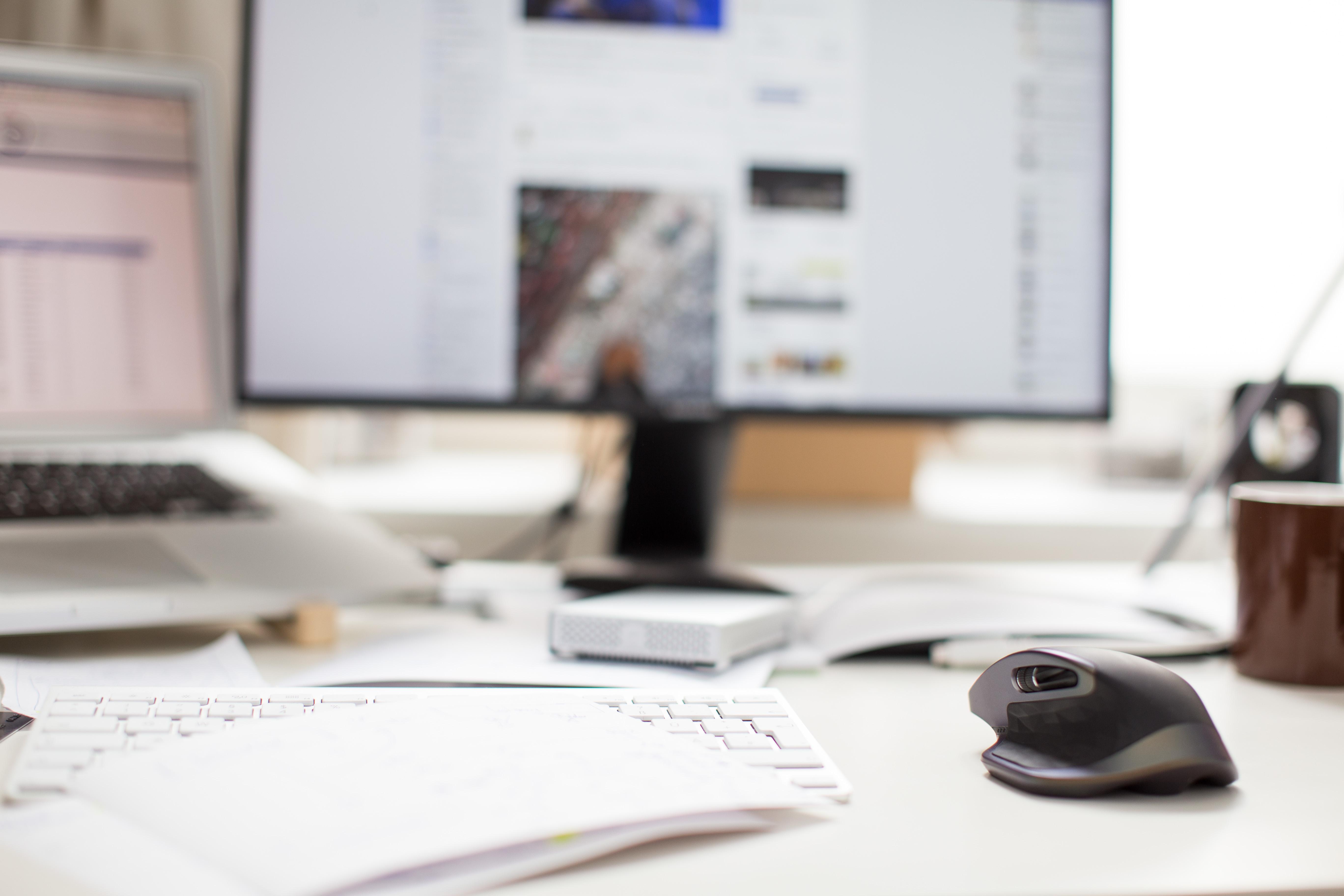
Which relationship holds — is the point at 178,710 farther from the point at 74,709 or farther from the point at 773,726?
the point at 773,726

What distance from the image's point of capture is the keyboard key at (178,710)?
37 centimetres

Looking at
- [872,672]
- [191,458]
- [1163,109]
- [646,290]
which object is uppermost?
[1163,109]

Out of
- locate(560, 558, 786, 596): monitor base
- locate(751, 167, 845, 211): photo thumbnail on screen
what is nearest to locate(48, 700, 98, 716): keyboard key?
locate(560, 558, 786, 596): monitor base

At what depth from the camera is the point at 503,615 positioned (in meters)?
0.64

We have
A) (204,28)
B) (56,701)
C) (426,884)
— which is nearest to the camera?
(426,884)

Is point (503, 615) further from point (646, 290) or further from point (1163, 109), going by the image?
point (1163, 109)

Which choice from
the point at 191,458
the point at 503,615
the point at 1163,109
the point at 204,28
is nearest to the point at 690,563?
the point at 503,615

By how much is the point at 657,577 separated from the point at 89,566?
327 millimetres

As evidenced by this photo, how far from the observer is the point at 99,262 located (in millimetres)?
644

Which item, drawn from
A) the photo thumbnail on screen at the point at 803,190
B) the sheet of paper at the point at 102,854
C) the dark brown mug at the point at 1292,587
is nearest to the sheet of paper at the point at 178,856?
the sheet of paper at the point at 102,854

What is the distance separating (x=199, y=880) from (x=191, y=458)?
0.52 m

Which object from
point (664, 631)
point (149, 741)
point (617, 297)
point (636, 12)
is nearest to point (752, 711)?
point (664, 631)

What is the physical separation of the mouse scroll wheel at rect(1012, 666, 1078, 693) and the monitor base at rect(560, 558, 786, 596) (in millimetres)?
235

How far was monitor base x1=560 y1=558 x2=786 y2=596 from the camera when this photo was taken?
62cm
